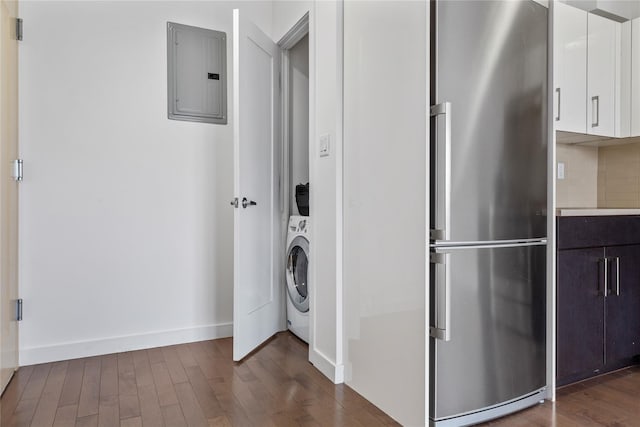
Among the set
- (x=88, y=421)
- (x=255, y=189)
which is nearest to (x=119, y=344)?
(x=88, y=421)

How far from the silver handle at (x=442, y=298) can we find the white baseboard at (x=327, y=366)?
750 mm

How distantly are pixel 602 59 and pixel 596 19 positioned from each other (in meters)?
0.26

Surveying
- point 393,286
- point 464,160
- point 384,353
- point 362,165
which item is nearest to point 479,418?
point 384,353

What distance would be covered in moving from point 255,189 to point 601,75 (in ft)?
7.89

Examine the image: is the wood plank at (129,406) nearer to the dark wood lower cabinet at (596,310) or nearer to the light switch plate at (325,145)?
the light switch plate at (325,145)

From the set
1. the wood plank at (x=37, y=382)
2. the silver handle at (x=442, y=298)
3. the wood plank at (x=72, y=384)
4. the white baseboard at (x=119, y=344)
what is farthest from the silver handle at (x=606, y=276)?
the wood plank at (x=37, y=382)

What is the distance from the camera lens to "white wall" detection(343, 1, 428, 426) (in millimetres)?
1667

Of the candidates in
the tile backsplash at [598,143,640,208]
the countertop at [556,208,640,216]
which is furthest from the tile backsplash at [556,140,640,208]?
the countertop at [556,208,640,216]

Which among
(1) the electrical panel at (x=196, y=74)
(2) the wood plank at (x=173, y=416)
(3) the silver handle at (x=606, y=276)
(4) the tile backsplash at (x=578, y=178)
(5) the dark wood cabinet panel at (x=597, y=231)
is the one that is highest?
(1) the electrical panel at (x=196, y=74)

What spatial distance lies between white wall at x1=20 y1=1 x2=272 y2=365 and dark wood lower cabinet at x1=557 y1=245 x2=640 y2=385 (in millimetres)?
2153

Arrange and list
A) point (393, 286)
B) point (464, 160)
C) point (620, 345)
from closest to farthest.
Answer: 1. point (464, 160)
2. point (393, 286)
3. point (620, 345)

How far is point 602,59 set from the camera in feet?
8.88

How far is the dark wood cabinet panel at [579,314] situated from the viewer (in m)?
2.05

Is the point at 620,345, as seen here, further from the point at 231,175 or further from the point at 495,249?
the point at 231,175
